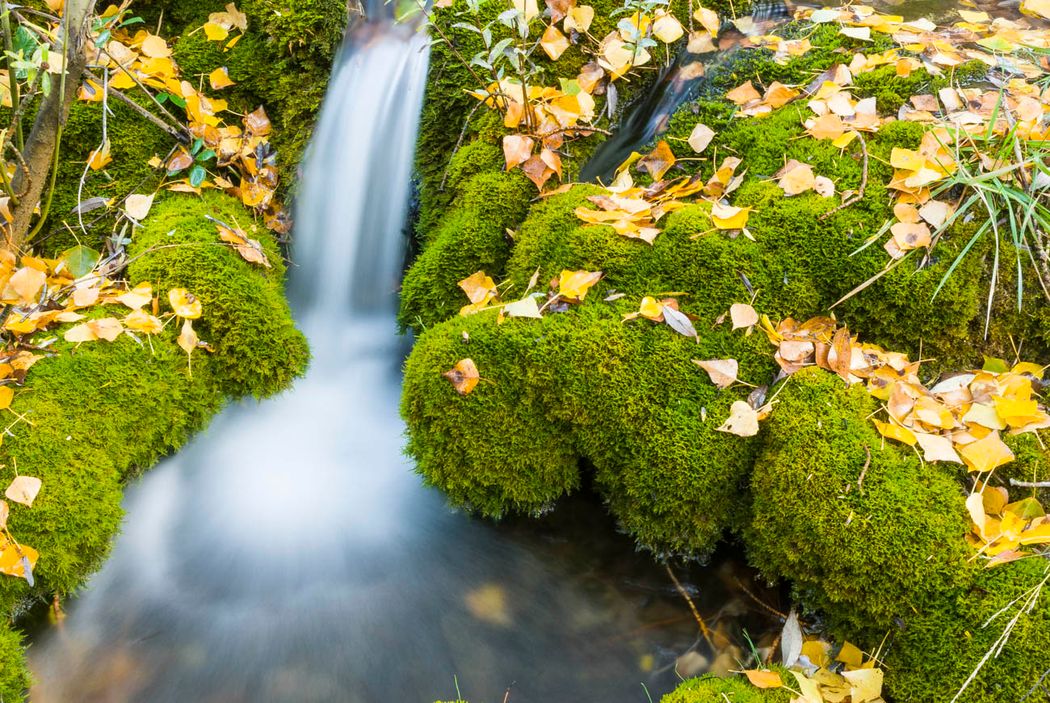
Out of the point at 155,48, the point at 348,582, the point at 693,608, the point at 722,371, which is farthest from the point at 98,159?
the point at 693,608

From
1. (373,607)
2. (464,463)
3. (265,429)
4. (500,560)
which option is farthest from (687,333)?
(265,429)

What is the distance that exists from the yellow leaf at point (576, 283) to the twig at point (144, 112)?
2.12m

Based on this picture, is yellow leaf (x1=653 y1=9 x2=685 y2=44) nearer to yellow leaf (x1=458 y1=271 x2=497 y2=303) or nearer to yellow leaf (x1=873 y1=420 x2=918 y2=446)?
yellow leaf (x1=458 y1=271 x2=497 y2=303)

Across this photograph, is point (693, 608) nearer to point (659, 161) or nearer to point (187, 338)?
point (659, 161)

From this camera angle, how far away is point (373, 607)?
2.85 metres

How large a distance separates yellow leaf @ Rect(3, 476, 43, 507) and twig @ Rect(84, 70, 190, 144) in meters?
1.78

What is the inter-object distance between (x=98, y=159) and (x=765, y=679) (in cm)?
364

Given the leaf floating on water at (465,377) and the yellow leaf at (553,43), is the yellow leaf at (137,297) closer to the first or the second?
the leaf floating on water at (465,377)

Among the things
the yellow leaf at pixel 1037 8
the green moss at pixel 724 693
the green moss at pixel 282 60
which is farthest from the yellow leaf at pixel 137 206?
the yellow leaf at pixel 1037 8

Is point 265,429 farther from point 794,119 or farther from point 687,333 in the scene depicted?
point 794,119

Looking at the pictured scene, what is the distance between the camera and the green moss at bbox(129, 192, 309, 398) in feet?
10.3

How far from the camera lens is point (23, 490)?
248cm

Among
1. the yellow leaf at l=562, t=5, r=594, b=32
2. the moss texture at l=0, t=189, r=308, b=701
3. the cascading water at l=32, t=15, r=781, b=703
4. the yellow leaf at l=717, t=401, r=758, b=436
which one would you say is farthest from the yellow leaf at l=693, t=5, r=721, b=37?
the moss texture at l=0, t=189, r=308, b=701

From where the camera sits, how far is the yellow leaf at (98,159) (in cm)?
348
